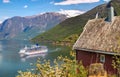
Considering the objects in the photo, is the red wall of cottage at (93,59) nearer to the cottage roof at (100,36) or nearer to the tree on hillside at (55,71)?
the cottage roof at (100,36)

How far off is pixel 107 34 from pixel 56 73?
16242 mm

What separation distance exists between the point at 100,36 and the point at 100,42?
1.33m

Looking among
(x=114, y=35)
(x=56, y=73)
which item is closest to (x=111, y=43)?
(x=114, y=35)

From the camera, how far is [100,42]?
1425 inches

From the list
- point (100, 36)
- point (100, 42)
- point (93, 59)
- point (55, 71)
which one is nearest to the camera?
point (55, 71)

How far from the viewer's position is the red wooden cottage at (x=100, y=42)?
3447cm

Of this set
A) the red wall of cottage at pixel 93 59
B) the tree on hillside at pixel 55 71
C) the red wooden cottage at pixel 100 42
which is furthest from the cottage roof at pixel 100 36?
the tree on hillside at pixel 55 71

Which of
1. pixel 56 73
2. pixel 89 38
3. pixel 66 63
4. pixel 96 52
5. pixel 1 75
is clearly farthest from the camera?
pixel 1 75

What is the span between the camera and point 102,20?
4025 cm

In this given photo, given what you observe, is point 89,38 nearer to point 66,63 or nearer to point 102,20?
point 102,20

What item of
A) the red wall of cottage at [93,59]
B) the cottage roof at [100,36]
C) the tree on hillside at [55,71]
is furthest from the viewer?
the cottage roof at [100,36]

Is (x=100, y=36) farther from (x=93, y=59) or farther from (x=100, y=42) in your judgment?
(x=93, y=59)

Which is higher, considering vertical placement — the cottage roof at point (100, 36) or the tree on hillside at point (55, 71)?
the cottage roof at point (100, 36)

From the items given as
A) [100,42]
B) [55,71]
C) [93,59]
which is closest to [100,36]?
[100,42]
